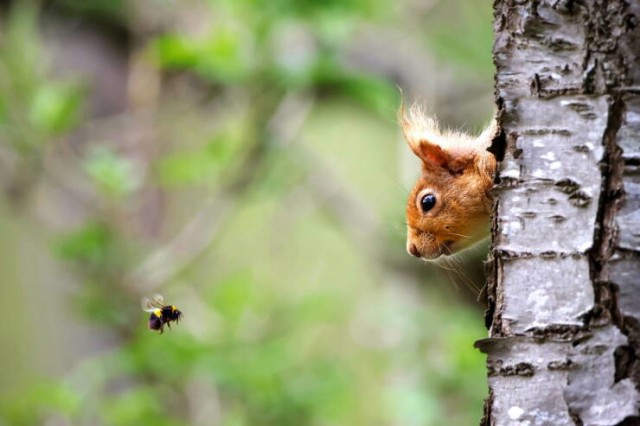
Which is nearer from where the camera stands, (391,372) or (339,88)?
(339,88)

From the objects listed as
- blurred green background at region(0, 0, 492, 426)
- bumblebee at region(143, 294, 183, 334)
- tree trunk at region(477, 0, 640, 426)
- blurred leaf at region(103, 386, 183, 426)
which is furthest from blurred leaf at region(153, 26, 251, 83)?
tree trunk at region(477, 0, 640, 426)

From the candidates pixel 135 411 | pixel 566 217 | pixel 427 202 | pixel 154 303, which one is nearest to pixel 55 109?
Answer: pixel 135 411

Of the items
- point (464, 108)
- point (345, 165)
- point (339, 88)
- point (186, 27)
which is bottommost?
point (339, 88)

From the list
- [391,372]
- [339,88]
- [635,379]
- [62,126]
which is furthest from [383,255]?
[635,379]

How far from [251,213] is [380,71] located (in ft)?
6.54

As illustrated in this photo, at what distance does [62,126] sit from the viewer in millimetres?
2746

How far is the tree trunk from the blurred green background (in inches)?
41.6

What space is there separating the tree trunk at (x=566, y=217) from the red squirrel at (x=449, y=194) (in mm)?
354

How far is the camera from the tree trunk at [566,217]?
1040mm

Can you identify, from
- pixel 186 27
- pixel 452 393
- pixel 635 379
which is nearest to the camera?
pixel 635 379

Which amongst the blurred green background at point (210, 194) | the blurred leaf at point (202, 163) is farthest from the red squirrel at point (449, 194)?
the blurred leaf at point (202, 163)

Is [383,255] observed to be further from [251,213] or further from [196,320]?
[251,213]

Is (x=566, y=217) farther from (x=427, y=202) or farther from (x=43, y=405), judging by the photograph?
(x=43, y=405)

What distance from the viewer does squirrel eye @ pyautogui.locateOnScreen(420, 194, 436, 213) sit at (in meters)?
1.57
